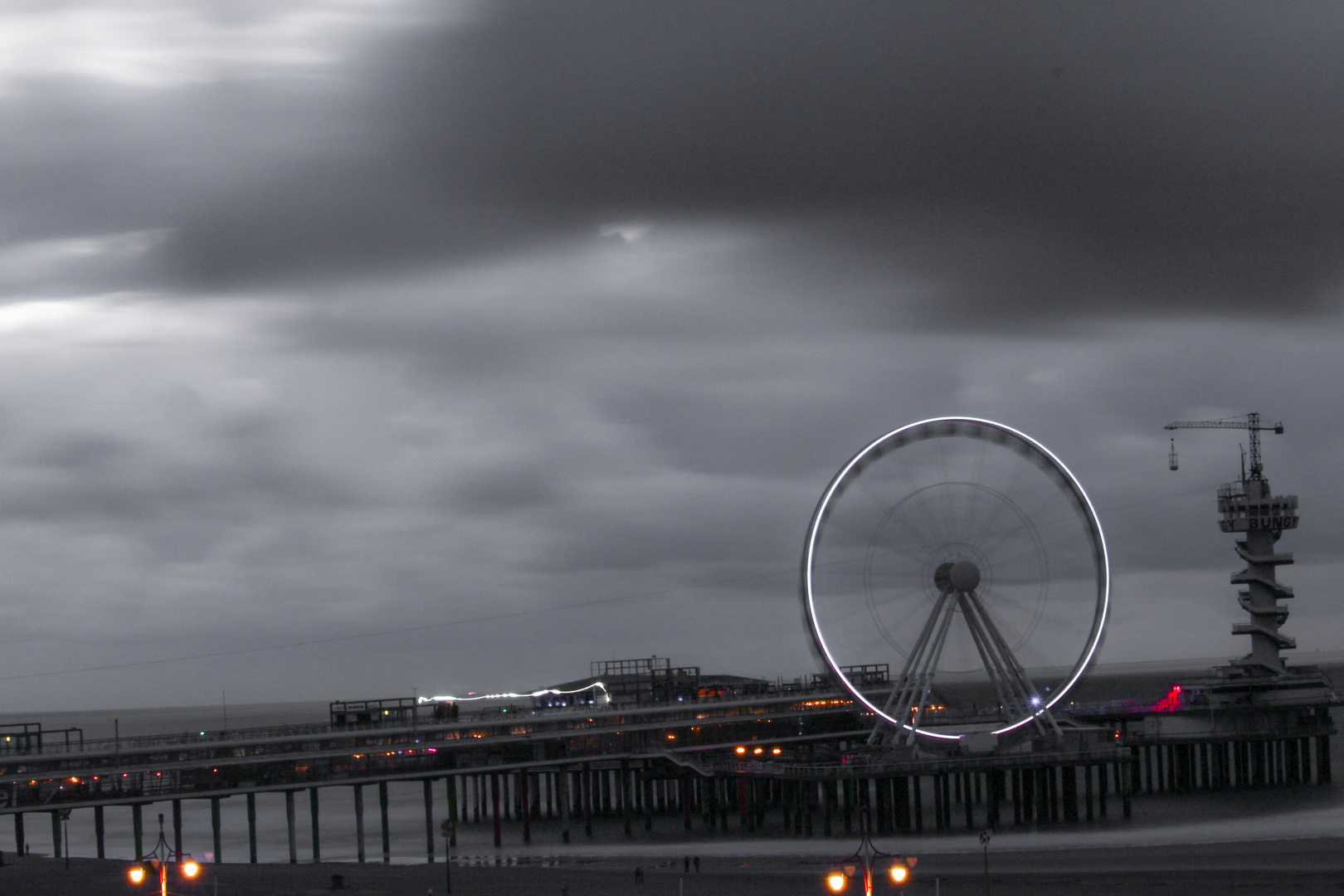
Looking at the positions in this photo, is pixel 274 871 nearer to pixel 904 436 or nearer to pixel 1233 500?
pixel 904 436

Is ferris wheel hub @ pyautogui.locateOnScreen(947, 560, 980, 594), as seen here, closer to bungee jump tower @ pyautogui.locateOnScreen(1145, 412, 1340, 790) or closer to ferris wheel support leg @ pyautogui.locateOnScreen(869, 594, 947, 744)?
ferris wheel support leg @ pyautogui.locateOnScreen(869, 594, 947, 744)

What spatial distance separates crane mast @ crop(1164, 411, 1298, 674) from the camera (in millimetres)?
120750

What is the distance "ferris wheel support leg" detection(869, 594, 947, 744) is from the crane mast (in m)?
39.7

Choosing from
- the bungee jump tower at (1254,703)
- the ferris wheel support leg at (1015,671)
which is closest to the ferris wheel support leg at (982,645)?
the ferris wheel support leg at (1015,671)

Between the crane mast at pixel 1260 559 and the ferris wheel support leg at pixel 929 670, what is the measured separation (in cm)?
4003

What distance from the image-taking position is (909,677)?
93438 millimetres

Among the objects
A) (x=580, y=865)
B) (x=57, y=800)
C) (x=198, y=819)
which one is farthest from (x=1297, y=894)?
(x=198, y=819)

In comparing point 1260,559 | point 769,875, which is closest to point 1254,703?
point 1260,559

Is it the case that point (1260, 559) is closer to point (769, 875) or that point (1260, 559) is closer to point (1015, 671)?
point (1015, 671)

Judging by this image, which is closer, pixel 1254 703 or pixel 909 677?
pixel 909 677

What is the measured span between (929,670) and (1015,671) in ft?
17.1

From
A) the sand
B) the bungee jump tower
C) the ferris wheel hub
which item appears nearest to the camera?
the sand

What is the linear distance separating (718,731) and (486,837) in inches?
687

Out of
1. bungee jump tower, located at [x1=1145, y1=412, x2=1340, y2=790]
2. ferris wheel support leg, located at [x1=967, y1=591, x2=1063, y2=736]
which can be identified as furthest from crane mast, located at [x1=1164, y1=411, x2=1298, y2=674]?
ferris wheel support leg, located at [x1=967, y1=591, x2=1063, y2=736]
